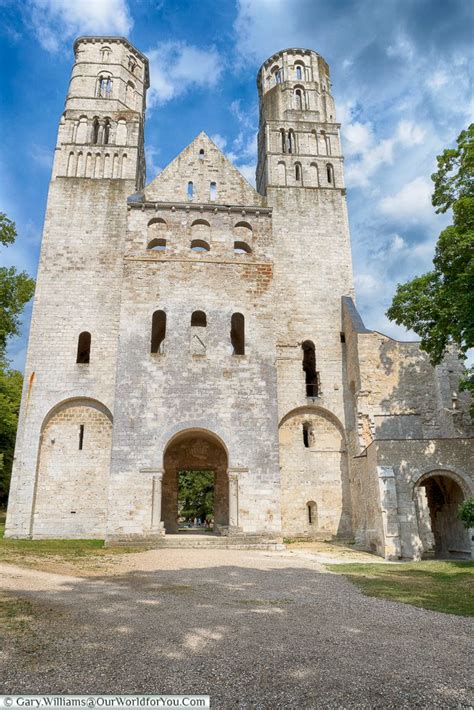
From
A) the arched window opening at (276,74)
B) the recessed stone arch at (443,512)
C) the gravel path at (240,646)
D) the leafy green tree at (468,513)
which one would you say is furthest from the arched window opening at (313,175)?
the gravel path at (240,646)

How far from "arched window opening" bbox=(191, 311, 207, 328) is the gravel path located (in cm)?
1403

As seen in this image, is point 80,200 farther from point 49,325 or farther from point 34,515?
point 34,515

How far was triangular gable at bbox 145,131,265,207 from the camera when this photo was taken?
943 inches

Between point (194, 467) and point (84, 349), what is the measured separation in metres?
7.34

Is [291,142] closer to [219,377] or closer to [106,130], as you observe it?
[106,130]

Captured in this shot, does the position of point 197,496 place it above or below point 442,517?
above

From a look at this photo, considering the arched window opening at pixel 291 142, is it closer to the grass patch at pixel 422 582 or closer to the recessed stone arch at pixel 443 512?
the recessed stone arch at pixel 443 512

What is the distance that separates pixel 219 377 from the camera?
1975cm

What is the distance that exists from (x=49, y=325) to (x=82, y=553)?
10.7 metres

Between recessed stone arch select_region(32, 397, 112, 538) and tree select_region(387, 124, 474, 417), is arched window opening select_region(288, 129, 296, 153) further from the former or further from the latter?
recessed stone arch select_region(32, 397, 112, 538)

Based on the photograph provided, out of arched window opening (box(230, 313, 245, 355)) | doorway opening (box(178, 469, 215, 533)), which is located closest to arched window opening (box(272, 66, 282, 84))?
arched window opening (box(230, 313, 245, 355))

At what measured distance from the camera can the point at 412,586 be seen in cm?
985

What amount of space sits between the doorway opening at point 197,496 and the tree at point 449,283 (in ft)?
92.5

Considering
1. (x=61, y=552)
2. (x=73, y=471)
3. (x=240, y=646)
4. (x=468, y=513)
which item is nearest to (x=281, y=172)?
(x=73, y=471)
